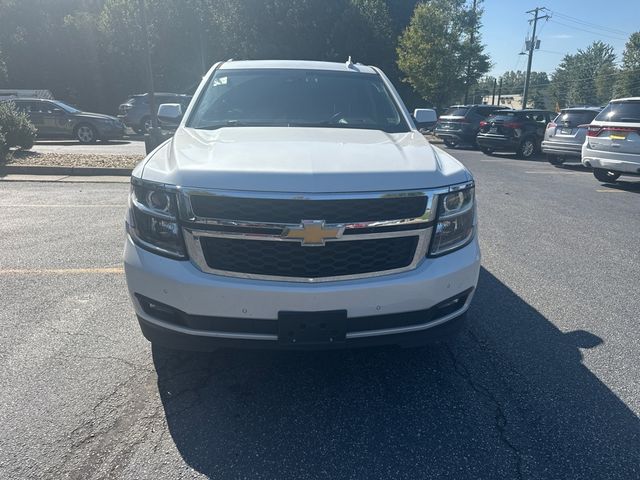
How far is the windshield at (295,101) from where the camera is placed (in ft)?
12.5

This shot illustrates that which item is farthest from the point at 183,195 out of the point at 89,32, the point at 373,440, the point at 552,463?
the point at 89,32

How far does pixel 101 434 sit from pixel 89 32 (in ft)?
118

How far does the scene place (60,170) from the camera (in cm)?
1018

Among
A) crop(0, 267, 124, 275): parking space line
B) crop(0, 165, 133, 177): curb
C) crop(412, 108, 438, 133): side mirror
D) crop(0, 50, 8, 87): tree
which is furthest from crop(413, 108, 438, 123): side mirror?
crop(0, 50, 8, 87): tree

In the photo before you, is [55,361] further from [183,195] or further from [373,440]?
[373,440]

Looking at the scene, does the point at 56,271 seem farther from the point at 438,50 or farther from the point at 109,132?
the point at 438,50

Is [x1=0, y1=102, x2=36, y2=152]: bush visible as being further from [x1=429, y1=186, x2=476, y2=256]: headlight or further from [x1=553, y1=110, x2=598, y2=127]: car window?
[x1=553, y1=110, x2=598, y2=127]: car window

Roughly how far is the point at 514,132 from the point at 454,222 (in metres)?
15.2

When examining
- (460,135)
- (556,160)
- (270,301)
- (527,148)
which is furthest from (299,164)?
(460,135)

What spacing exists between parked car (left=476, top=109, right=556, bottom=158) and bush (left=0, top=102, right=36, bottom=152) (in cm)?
1374

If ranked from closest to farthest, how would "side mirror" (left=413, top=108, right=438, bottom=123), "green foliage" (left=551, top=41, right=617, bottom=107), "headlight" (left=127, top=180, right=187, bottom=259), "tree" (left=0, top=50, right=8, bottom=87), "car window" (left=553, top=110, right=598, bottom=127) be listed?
"headlight" (left=127, top=180, right=187, bottom=259)
"side mirror" (left=413, top=108, right=438, bottom=123)
"car window" (left=553, top=110, right=598, bottom=127)
"tree" (left=0, top=50, right=8, bottom=87)
"green foliage" (left=551, top=41, right=617, bottom=107)

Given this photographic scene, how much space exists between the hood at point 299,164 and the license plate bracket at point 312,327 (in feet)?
2.00

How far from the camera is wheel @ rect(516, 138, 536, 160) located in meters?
16.4

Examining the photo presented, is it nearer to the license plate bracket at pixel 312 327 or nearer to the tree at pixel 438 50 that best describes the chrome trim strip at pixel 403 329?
the license plate bracket at pixel 312 327
